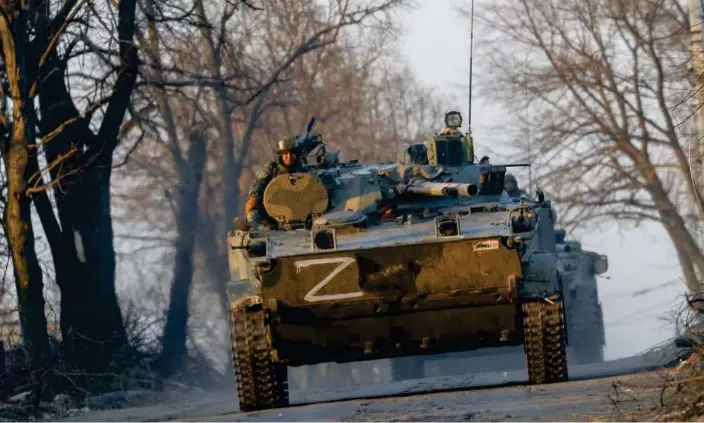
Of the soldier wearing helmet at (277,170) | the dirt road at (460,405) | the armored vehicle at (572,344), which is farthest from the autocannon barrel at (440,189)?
the armored vehicle at (572,344)

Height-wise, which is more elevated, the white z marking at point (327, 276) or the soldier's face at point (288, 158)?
the soldier's face at point (288, 158)

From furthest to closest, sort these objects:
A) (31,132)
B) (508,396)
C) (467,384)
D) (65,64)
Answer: (65,64), (31,132), (467,384), (508,396)

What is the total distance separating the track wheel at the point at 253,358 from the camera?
1418 cm

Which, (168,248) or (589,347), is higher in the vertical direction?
(168,248)

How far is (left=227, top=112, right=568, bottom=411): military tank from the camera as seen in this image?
547 inches

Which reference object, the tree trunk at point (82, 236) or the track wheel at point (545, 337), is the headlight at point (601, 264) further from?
the track wheel at point (545, 337)

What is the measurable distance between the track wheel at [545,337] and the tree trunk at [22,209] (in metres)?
6.16

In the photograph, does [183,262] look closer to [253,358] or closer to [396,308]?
[253,358]

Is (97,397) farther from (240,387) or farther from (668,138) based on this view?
(668,138)

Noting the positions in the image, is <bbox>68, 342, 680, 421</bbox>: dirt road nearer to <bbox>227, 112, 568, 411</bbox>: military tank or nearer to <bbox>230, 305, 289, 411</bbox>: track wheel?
<bbox>230, 305, 289, 411</bbox>: track wheel

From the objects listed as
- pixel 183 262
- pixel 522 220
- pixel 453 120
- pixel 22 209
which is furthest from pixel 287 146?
pixel 183 262

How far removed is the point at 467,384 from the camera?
1684 centimetres

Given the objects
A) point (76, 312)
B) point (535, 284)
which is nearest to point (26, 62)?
point (76, 312)

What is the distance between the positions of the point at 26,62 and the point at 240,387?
6.76 metres
